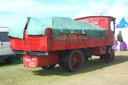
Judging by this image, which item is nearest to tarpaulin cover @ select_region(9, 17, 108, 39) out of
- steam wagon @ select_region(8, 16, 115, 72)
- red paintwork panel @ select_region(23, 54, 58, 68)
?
steam wagon @ select_region(8, 16, 115, 72)

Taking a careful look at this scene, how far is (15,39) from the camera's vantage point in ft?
26.7

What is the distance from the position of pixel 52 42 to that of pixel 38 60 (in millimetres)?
1020

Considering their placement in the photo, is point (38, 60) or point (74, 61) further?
point (74, 61)

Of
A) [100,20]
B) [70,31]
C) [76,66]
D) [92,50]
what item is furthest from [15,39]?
[100,20]

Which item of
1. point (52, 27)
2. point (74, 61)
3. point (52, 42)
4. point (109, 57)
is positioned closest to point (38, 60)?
point (52, 42)

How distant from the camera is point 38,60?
7.32 meters

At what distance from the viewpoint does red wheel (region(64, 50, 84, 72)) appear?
7.98 meters

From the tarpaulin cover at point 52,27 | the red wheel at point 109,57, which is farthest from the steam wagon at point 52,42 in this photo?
the red wheel at point 109,57

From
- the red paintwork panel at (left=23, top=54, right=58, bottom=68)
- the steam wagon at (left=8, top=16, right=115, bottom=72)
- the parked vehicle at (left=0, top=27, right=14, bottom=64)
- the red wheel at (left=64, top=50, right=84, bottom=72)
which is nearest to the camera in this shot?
the steam wagon at (left=8, top=16, right=115, bottom=72)

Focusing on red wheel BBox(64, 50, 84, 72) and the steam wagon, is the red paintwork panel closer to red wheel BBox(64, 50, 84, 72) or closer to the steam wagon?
the steam wagon

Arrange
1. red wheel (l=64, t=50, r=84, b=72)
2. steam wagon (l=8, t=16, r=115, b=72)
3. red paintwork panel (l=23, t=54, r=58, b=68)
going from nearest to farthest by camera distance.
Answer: steam wagon (l=8, t=16, r=115, b=72), red paintwork panel (l=23, t=54, r=58, b=68), red wheel (l=64, t=50, r=84, b=72)

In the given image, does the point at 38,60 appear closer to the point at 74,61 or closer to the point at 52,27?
the point at 52,27

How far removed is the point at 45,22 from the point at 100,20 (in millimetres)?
4927

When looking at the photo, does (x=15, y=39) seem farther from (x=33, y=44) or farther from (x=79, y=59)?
(x=79, y=59)
